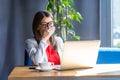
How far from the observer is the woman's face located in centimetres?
271

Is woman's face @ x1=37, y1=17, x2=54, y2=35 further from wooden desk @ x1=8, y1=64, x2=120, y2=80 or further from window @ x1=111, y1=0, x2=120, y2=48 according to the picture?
window @ x1=111, y1=0, x2=120, y2=48

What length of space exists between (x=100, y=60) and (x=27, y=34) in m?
1.08

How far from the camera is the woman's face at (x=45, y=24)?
2715 millimetres

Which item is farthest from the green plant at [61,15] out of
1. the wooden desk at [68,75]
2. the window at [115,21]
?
the wooden desk at [68,75]

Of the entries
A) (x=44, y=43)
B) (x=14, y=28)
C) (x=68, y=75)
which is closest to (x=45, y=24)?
(x=44, y=43)

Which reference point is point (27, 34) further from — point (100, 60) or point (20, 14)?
point (100, 60)

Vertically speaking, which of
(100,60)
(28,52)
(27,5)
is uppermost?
(27,5)

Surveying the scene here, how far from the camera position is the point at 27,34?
11.9 ft

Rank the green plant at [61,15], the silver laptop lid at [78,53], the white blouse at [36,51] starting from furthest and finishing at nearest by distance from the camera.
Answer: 1. the green plant at [61,15]
2. the white blouse at [36,51]
3. the silver laptop lid at [78,53]

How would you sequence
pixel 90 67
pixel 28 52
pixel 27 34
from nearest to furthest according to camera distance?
1. pixel 90 67
2. pixel 28 52
3. pixel 27 34

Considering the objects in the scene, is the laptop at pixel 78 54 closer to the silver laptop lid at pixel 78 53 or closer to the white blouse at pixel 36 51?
the silver laptop lid at pixel 78 53

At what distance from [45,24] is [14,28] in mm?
629

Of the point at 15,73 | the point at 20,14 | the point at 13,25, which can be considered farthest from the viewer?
the point at 20,14

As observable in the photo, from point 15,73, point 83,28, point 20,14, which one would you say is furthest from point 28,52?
point 83,28
